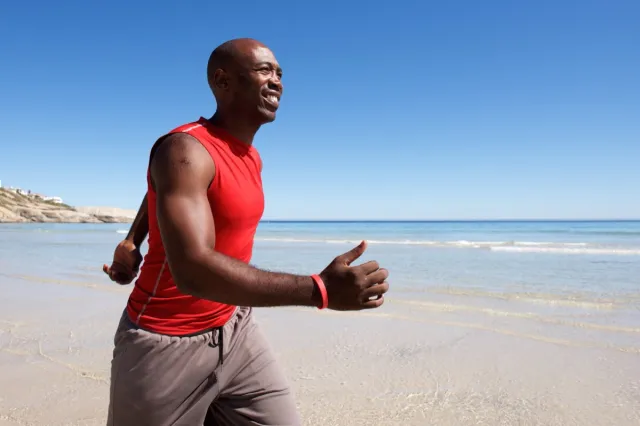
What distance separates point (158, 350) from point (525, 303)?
299 inches

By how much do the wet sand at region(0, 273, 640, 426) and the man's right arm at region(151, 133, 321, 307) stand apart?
260 centimetres

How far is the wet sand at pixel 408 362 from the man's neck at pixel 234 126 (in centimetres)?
254

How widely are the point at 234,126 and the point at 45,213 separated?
9516 cm

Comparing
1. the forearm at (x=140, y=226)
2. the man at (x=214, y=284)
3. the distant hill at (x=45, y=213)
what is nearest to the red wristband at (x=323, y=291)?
the man at (x=214, y=284)

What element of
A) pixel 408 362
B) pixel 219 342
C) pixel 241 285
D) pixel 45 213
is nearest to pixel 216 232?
pixel 241 285

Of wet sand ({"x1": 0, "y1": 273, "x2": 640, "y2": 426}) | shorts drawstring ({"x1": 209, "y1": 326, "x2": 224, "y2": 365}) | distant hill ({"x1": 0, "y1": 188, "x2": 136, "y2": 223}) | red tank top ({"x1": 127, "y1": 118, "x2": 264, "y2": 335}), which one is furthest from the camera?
distant hill ({"x1": 0, "y1": 188, "x2": 136, "y2": 223})

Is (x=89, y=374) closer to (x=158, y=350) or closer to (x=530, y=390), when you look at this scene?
(x=158, y=350)

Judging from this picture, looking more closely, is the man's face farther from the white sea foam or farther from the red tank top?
the white sea foam

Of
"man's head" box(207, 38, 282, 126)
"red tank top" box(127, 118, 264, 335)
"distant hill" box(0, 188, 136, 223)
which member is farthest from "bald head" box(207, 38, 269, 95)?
"distant hill" box(0, 188, 136, 223)

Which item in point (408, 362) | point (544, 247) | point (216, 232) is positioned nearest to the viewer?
point (216, 232)

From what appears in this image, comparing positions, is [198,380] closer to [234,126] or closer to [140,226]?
[140,226]

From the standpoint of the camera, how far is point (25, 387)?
4426mm

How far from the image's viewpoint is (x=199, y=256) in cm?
152

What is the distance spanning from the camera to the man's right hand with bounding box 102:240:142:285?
2.32m
